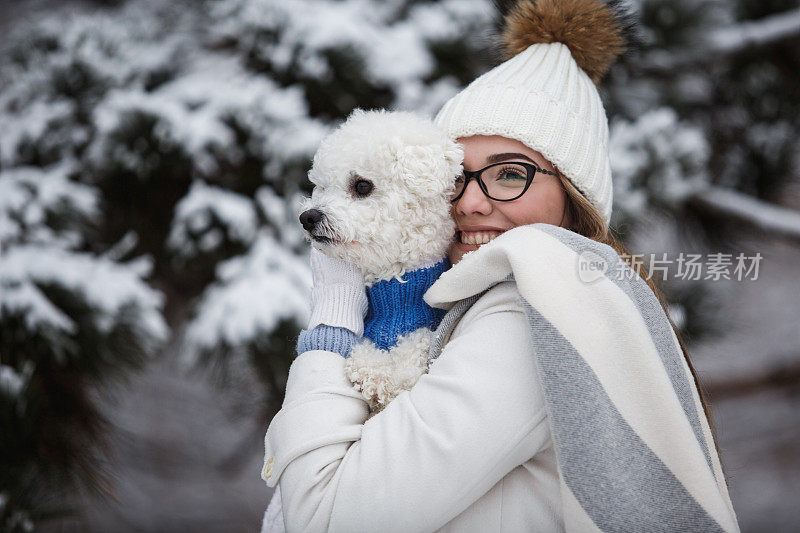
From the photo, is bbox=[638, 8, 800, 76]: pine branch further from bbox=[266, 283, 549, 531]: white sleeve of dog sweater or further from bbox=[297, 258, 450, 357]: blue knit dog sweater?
bbox=[266, 283, 549, 531]: white sleeve of dog sweater

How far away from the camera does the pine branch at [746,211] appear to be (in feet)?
7.63

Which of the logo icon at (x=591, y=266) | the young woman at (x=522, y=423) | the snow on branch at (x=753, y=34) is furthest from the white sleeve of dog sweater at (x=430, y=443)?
the snow on branch at (x=753, y=34)

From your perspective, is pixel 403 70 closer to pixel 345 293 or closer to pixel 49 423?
pixel 345 293

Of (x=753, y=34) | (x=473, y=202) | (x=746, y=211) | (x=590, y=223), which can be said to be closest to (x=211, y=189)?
(x=473, y=202)

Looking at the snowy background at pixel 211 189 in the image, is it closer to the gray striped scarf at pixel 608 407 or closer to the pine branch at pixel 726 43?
the pine branch at pixel 726 43

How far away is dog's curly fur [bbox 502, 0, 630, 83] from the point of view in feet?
3.95

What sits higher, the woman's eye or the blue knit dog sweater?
the woman's eye

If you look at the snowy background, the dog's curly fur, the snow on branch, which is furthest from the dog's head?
the snow on branch

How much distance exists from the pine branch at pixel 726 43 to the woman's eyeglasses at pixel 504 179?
1.65 metres

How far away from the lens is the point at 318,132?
6.27ft

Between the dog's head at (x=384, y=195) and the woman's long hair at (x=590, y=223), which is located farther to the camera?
the woman's long hair at (x=590, y=223)

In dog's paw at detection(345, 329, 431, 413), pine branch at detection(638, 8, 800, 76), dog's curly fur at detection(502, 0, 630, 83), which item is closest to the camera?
dog's paw at detection(345, 329, 431, 413)

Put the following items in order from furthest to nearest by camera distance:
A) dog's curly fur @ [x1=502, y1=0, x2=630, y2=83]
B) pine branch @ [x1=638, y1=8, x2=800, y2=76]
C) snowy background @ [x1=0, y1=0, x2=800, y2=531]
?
pine branch @ [x1=638, y1=8, x2=800, y2=76] → snowy background @ [x1=0, y1=0, x2=800, y2=531] → dog's curly fur @ [x1=502, y1=0, x2=630, y2=83]

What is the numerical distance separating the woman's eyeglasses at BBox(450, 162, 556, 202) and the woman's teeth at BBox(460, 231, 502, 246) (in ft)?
0.22
